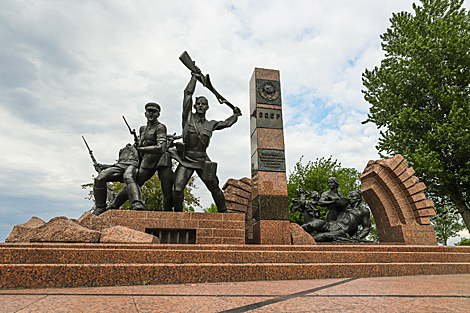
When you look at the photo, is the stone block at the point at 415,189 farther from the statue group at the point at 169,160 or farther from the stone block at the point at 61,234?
the stone block at the point at 61,234

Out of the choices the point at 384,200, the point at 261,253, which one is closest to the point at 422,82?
the point at 384,200

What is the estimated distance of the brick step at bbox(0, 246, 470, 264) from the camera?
12.6ft

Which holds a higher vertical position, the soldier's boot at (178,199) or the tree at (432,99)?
the tree at (432,99)

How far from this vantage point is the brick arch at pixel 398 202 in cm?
956

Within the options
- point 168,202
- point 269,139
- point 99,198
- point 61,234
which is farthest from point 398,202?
point 61,234

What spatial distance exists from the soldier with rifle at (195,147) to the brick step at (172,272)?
3.42 metres

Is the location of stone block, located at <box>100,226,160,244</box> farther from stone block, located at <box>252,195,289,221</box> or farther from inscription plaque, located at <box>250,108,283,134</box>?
inscription plaque, located at <box>250,108,283,134</box>

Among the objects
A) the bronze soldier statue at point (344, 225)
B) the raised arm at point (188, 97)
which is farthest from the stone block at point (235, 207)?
the raised arm at point (188, 97)

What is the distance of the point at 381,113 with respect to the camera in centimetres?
1702

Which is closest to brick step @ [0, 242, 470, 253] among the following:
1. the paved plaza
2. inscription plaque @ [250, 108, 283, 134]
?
the paved plaza

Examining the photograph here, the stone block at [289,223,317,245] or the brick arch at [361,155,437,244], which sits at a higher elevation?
the brick arch at [361,155,437,244]

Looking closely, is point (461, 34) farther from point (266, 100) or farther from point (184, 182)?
point (184, 182)

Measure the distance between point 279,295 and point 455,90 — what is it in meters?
15.6

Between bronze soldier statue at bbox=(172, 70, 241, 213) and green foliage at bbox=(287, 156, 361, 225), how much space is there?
50.5 ft
